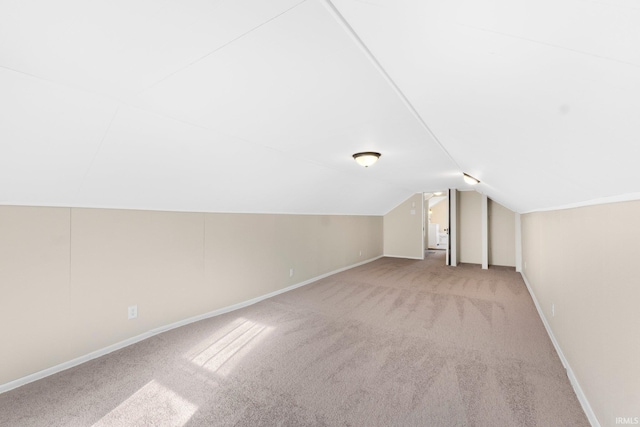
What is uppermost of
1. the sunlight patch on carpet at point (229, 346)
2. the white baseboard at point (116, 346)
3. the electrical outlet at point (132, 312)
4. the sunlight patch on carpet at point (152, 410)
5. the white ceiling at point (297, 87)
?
the white ceiling at point (297, 87)

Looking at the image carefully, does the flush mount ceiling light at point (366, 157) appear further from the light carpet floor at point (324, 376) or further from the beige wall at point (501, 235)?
the beige wall at point (501, 235)

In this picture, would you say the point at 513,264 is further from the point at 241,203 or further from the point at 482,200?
the point at 241,203

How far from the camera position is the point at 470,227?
7.47 m

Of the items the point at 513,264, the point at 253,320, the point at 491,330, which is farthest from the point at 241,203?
the point at 513,264

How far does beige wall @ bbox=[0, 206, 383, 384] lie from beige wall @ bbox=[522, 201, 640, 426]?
3.62 m

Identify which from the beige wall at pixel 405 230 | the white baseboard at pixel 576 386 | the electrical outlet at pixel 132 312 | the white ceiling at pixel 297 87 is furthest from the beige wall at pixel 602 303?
the beige wall at pixel 405 230

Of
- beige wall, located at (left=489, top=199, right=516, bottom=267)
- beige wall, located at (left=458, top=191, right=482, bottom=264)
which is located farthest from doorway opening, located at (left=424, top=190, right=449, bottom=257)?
beige wall, located at (left=489, top=199, right=516, bottom=267)

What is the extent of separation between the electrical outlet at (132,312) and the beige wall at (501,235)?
760cm

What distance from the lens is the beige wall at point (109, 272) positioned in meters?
2.19

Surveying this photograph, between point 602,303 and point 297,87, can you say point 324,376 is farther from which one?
point 297,87

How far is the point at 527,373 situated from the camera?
2320 millimetres

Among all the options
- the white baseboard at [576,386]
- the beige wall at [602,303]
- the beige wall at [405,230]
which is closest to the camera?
the beige wall at [602,303]

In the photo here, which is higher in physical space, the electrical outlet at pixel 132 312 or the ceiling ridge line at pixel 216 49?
the ceiling ridge line at pixel 216 49

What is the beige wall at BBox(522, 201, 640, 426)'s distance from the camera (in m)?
1.35
